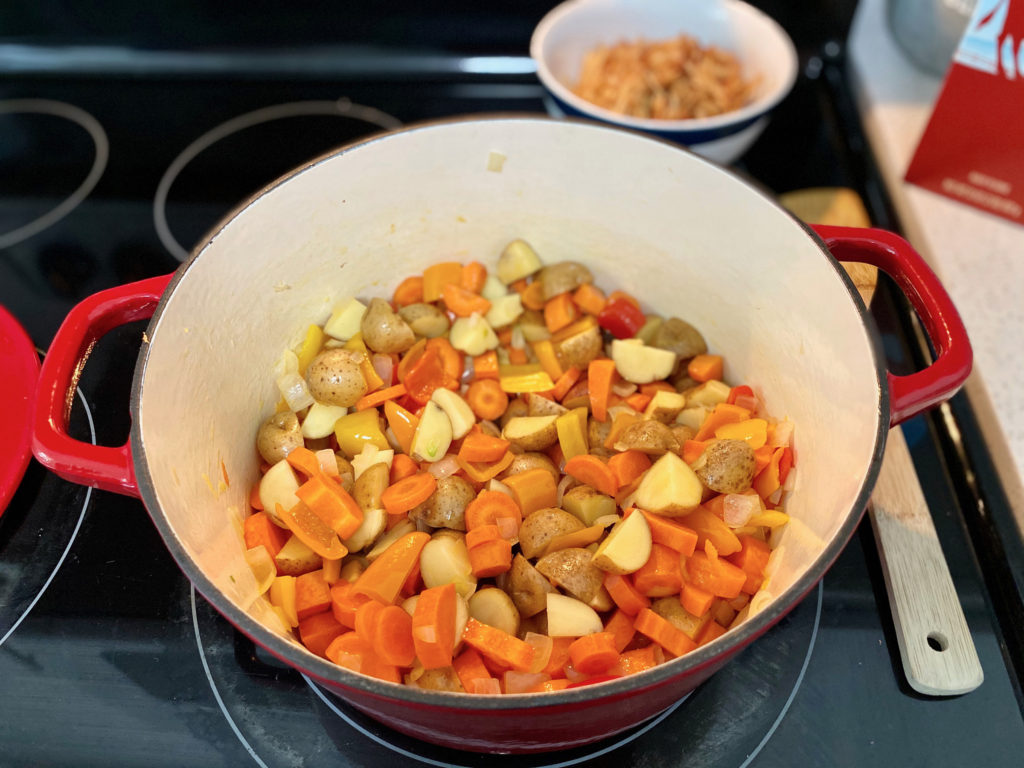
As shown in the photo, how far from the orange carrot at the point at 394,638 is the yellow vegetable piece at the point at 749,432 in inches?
22.9

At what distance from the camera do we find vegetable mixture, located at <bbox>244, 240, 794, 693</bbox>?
1.12 metres

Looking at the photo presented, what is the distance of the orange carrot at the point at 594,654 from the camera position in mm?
1068

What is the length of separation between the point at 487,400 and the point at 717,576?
0.52 meters

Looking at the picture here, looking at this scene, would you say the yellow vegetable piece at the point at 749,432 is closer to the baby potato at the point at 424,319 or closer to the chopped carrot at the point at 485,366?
the chopped carrot at the point at 485,366

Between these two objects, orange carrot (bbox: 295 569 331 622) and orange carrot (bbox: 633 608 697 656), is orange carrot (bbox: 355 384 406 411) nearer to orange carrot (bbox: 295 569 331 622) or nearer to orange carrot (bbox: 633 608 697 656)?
orange carrot (bbox: 295 569 331 622)

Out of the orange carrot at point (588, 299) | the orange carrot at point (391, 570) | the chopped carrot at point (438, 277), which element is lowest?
the orange carrot at point (391, 570)

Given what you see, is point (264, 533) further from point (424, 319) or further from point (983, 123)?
point (983, 123)

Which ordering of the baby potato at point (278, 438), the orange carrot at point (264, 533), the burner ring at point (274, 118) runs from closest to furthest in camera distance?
the orange carrot at point (264, 533) < the baby potato at point (278, 438) < the burner ring at point (274, 118)

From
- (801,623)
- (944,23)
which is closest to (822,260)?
(801,623)

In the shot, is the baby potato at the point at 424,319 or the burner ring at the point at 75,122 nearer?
the baby potato at the point at 424,319

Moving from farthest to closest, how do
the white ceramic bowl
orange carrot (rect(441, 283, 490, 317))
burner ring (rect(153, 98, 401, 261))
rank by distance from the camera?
burner ring (rect(153, 98, 401, 261)), the white ceramic bowl, orange carrot (rect(441, 283, 490, 317))

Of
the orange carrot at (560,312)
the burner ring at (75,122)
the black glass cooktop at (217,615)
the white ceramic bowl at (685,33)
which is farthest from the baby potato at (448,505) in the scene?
the burner ring at (75,122)

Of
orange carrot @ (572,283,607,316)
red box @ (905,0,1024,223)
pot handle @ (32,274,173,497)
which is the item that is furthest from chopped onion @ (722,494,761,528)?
red box @ (905,0,1024,223)

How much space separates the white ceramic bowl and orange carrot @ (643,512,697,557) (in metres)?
0.93
